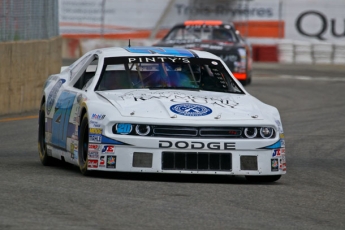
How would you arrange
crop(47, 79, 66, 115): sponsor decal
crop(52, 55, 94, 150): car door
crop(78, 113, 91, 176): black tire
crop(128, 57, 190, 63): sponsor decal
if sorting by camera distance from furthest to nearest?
crop(47, 79, 66, 115): sponsor decal < crop(128, 57, 190, 63): sponsor decal < crop(52, 55, 94, 150): car door < crop(78, 113, 91, 176): black tire

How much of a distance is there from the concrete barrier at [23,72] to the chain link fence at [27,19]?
0.51 ft

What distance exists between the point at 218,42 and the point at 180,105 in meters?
14.2

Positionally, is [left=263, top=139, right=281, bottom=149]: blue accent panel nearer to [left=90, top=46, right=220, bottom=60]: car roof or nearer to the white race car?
the white race car

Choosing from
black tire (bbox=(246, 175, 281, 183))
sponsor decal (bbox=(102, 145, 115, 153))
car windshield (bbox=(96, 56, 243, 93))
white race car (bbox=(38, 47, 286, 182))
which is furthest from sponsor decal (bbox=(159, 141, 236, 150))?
car windshield (bbox=(96, 56, 243, 93))

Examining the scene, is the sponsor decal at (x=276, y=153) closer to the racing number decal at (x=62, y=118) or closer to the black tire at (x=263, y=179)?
the black tire at (x=263, y=179)

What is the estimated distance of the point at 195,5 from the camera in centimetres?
4009

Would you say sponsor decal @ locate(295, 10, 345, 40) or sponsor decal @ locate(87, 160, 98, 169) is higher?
sponsor decal @ locate(87, 160, 98, 169)

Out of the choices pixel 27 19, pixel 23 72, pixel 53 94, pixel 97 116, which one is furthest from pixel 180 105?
pixel 27 19

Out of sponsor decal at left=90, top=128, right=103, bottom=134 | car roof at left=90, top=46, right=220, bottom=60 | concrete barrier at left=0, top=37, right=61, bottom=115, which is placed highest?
car roof at left=90, top=46, right=220, bottom=60

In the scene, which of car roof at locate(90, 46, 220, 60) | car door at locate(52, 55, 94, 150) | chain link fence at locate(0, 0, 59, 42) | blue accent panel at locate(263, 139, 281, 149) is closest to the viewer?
blue accent panel at locate(263, 139, 281, 149)

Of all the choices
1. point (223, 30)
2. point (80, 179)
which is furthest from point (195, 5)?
point (80, 179)

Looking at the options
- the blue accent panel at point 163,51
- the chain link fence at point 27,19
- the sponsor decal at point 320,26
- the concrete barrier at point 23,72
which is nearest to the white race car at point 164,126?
the blue accent panel at point 163,51

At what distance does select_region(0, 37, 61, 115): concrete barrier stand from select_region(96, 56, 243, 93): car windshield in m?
7.06

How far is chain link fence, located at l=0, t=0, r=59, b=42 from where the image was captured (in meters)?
17.1
